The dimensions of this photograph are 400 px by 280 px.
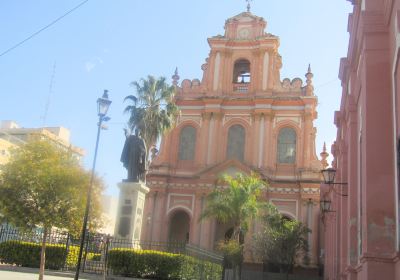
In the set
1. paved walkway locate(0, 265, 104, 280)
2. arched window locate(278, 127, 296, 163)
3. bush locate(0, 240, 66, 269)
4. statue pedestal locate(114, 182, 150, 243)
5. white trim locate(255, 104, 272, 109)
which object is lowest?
paved walkway locate(0, 265, 104, 280)

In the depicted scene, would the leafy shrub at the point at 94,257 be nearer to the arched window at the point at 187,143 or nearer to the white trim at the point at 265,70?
the arched window at the point at 187,143

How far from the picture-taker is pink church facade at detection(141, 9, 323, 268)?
34.8 m

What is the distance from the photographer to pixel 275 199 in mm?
34906

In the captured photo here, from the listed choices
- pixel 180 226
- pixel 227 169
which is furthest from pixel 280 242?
pixel 180 226

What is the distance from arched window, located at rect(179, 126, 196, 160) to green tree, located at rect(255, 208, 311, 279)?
33.4 feet

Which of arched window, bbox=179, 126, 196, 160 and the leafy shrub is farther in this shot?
arched window, bbox=179, 126, 196, 160

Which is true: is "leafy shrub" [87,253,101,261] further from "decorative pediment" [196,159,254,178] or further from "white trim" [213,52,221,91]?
"white trim" [213,52,221,91]

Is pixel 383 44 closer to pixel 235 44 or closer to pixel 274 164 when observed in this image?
pixel 274 164

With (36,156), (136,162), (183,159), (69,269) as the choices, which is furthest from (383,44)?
(183,159)

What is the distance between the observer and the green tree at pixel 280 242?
28.2 metres

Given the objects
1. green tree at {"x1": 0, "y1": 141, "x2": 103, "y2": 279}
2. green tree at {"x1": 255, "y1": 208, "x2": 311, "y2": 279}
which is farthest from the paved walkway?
green tree at {"x1": 255, "y1": 208, "x2": 311, "y2": 279}

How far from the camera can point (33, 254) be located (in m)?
20.4

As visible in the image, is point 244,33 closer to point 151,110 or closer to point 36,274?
point 151,110

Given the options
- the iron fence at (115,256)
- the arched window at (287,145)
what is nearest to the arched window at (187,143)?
the arched window at (287,145)
